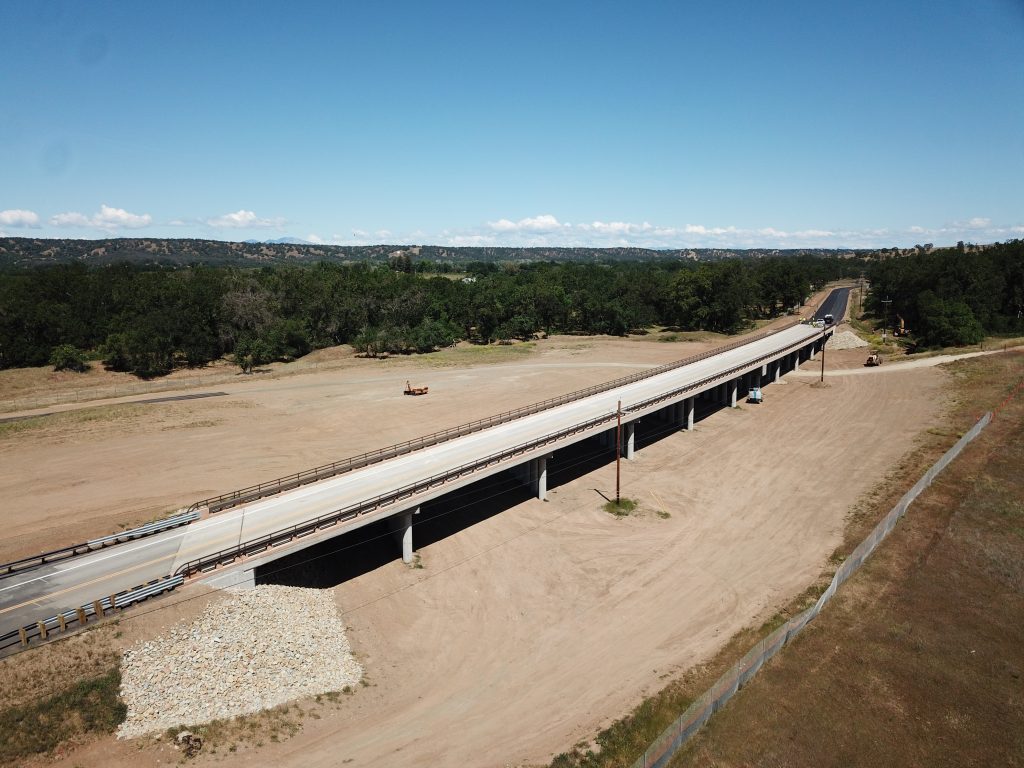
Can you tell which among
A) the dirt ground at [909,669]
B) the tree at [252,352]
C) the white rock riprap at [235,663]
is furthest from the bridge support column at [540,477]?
the tree at [252,352]

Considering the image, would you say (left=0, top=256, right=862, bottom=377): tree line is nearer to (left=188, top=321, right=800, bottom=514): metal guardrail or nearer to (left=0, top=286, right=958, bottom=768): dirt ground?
(left=0, top=286, right=958, bottom=768): dirt ground

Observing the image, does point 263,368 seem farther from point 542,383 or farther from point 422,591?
point 422,591

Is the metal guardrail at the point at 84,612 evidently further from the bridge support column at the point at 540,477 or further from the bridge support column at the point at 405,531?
the bridge support column at the point at 540,477

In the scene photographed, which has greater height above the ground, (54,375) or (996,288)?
(996,288)

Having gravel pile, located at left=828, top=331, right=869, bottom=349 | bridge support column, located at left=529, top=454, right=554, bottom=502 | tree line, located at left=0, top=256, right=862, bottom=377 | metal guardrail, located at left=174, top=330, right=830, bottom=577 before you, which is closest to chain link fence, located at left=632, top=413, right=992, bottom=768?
metal guardrail, located at left=174, top=330, right=830, bottom=577

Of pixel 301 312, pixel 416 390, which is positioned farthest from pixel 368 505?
pixel 301 312

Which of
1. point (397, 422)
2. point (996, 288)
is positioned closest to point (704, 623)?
point (397, 422)

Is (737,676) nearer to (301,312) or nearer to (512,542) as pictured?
(512,542)
